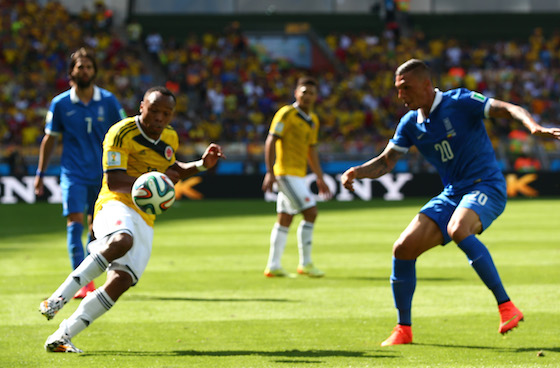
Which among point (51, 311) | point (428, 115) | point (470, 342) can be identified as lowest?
point (470, 342)

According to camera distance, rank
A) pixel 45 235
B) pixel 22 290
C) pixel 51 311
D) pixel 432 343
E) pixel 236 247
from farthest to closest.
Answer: pixel 45 235 → pixel 236 247 → pixel 22 290 → pixel 432 343 → pixel 51 311

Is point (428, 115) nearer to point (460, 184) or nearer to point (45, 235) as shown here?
point (460, 184)

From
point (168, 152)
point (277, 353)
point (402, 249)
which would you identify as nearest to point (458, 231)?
point (402, 249)

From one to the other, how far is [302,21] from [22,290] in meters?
31.1

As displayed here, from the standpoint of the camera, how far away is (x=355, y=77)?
35.5 m

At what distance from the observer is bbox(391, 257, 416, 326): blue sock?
6.19 meters

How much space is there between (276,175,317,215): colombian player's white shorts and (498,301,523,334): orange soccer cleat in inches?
181

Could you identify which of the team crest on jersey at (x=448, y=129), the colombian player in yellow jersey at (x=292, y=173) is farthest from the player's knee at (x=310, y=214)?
the team crest on jersey at (x=448, y=129)

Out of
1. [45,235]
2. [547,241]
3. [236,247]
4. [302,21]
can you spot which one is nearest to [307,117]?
[236,247]

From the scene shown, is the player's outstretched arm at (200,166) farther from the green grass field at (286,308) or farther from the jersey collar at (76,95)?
the jersey collar at (76,95)

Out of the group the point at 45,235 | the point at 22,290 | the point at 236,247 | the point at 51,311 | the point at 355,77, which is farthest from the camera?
the point at 355,77

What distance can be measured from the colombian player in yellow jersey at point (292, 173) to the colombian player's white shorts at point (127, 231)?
13.8 ft

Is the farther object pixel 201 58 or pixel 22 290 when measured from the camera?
pixel 201 58

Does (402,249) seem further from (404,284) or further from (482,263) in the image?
(482,263)
